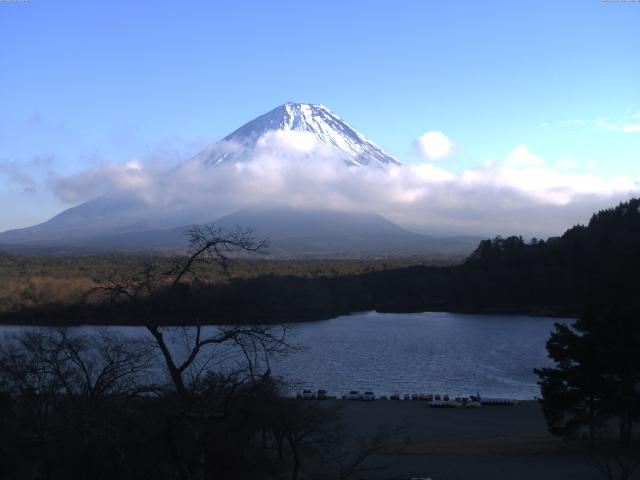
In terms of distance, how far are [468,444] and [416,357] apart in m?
12.1

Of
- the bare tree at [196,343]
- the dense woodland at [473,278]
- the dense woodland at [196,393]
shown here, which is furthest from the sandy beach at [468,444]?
the dense woodland at [473,278]

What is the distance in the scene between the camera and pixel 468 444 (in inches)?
483

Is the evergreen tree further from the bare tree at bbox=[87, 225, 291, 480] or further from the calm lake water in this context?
the bare tree at bbox=[87, 225, 291, 480]

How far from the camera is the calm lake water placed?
19.5 metres

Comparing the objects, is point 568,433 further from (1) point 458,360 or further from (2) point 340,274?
(2) point 340,274

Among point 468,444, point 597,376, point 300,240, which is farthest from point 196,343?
point 300,240

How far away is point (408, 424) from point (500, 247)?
37237 mm

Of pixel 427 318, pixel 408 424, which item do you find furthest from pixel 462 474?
pixel 427 318

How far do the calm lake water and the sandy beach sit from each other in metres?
2.00

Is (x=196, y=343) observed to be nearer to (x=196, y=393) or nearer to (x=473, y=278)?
(x=196, y=393)

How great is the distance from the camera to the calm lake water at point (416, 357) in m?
19.5

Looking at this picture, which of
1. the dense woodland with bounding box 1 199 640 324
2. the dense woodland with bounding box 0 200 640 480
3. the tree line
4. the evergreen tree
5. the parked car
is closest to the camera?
the tree line

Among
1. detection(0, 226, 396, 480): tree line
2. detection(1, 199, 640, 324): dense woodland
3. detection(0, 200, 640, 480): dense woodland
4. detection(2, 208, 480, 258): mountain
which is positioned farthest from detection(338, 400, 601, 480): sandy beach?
detection(2, 208, 480, 258): mountain

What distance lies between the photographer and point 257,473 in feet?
16.4
